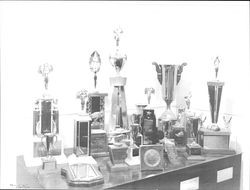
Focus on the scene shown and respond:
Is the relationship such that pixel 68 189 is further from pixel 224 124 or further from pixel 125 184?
pixel 224 124

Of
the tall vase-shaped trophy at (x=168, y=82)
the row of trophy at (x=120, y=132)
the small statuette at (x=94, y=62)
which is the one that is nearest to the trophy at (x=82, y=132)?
the row of trophy at (x=120, y=132)

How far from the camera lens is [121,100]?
6.14 ft

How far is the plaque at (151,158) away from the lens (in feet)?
5.18

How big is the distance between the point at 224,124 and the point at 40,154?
1.06 meters

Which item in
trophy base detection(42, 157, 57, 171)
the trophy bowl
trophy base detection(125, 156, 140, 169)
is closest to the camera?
trophy base detection(42, 157, 57, 171)

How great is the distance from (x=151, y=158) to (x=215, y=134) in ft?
1.60

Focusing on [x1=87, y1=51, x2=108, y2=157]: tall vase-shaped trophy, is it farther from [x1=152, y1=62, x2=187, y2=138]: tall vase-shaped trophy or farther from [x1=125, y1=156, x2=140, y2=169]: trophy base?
[x1=152, y1=62, x2=187, y2=138]: tall vase-shaped trophy

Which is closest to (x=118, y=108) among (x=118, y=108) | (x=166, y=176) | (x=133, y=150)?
(x=118, y=108)

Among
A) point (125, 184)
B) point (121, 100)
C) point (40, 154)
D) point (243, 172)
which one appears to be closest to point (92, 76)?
point (121, 100)

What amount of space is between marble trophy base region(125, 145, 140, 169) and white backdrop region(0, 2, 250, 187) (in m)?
0.40

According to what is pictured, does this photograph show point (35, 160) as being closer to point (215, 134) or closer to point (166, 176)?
point (166, 176)

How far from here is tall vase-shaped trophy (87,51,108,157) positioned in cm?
178

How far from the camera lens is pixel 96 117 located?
1838mm

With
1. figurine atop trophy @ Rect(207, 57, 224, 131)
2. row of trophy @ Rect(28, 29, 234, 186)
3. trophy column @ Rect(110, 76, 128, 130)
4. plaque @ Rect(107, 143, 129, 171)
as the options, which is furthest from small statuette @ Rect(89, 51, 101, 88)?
figurine atop trophy @ Rect(207, 57, 224, 131)
